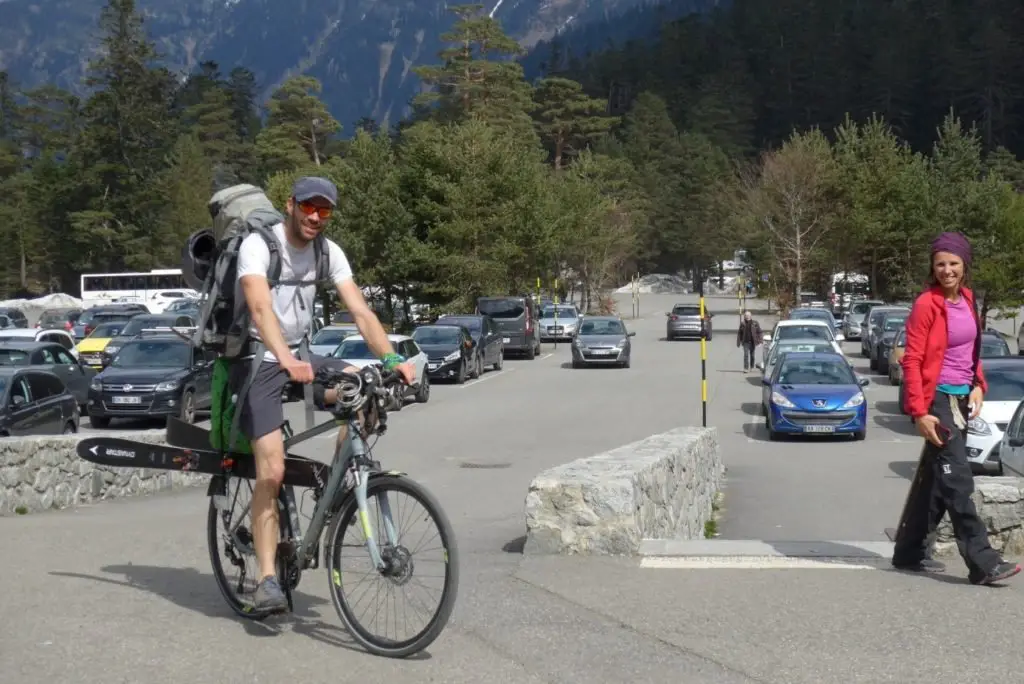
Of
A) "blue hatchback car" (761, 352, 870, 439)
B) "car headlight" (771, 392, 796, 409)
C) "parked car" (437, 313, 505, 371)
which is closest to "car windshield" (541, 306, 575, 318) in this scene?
"parked car" (437, 313, 505, 371)

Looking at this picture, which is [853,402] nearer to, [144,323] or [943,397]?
[943,397]

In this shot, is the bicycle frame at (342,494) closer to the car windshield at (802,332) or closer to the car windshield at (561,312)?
the car windshield at (802,332)

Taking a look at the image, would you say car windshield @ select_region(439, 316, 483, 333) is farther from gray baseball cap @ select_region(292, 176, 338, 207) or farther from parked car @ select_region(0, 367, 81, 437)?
gray baseball cap @ select_region(292, 176, 338, 207)

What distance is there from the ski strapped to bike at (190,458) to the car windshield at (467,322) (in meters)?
33.7

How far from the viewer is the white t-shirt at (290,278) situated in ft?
19.1

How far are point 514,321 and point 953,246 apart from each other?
40.5 m

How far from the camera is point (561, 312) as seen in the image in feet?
201

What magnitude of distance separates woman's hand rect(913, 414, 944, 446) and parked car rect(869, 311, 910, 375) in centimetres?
3345

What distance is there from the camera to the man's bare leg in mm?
5820

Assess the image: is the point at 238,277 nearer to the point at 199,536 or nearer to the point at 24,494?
the point at 199,536

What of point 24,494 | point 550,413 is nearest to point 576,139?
point 550,413

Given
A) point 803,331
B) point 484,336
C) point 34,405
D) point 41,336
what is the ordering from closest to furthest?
1. point 34,405
2. point 41,336
3. point 803,331
4. point 484,336

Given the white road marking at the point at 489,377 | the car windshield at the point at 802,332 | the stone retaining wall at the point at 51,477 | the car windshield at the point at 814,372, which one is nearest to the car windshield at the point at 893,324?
the car windshield at the point at 802,332

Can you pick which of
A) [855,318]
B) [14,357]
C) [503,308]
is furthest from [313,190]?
[855,318]
